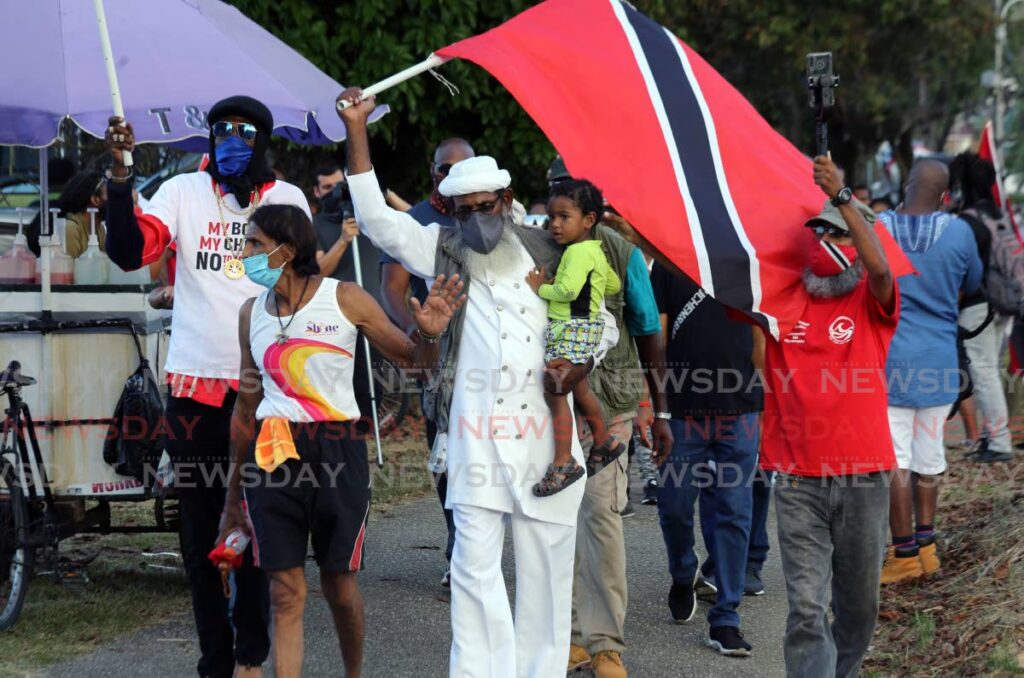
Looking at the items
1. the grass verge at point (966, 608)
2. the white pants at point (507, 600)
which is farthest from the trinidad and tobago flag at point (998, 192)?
the white pants at point (507, 600)

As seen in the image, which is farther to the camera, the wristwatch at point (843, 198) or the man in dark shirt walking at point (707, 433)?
the man in dark shirt walking at point (707, 433)

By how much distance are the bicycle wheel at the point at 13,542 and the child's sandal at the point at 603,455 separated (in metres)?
2.81

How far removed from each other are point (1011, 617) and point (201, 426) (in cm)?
367

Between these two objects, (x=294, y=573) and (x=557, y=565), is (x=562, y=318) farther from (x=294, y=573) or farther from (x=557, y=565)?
(x=294, y=573)

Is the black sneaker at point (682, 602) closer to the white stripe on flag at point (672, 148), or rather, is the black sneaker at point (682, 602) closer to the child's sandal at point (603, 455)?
the child's sandal at point (603, 455)

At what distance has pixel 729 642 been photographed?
22.3ft

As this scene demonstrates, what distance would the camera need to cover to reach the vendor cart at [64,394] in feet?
23.5

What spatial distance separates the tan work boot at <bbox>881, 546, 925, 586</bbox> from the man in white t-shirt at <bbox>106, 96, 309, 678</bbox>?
375 cm

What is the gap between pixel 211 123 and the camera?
19.3 feet

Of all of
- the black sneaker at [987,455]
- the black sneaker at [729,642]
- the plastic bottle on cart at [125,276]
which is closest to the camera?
the black sneaker at [729,642]

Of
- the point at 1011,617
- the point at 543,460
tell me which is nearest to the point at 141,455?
the point at 543,460

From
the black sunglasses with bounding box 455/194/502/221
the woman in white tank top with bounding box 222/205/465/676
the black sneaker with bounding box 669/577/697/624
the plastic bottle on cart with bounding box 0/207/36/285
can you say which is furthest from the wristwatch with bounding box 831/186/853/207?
the plastic bottle on cart with bounding box 0/207/36/285

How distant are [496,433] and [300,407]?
74 cm

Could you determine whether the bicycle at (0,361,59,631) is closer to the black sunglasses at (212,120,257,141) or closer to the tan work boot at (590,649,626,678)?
the black sunglasses at (212,120,257,141)
